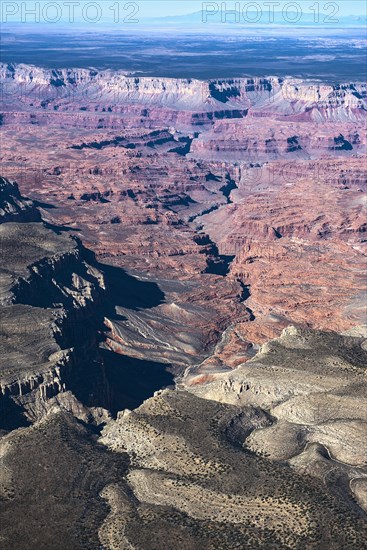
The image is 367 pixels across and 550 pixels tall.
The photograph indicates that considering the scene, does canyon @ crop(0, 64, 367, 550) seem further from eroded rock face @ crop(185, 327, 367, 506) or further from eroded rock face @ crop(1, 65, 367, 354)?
eroded rock face @ crop(1, 65, 367, 354)

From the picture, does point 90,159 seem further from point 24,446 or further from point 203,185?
point 24,446

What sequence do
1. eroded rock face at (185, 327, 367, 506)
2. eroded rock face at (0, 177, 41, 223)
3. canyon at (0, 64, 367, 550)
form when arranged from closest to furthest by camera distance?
canyon at (0, 64, 367, 550) → eroded rock face at (185, 327, 367, 506) → eroded rock face at (0, 177, 41, 223)

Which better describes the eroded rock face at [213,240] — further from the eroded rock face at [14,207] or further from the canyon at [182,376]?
the eroded rock face at [14,207]

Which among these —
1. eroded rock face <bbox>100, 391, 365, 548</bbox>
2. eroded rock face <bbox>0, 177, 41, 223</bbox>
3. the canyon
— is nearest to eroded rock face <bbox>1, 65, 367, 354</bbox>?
the canyon

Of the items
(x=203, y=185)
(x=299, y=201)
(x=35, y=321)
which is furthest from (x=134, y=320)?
(x=203, y=185)

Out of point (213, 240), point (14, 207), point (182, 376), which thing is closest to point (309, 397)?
point (182, 376)

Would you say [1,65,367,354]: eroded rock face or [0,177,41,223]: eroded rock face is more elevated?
[0,177,41,223]: eroded rock face

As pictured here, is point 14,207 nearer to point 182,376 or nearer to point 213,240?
point 213,240

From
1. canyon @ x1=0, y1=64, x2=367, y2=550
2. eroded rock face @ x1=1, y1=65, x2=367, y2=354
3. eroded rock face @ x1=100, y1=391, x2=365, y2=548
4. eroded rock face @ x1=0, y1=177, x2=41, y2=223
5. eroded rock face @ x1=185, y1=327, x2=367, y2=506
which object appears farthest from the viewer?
eroded rock face @ x1=0, y1=177, x2=41, y2=223

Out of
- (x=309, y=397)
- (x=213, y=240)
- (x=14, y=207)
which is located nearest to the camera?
(x=309, y=397)
